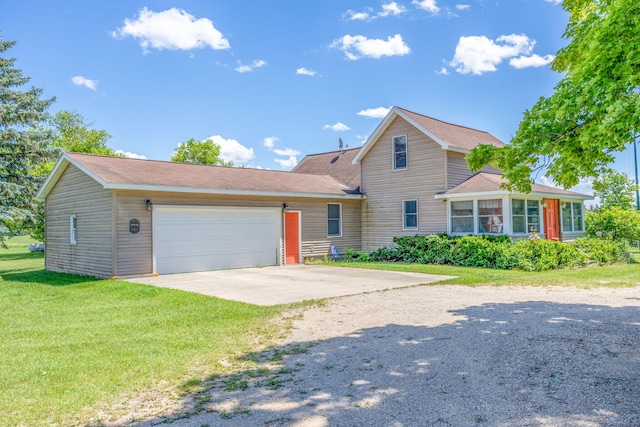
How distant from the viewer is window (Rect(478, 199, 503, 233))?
16297 millimetres

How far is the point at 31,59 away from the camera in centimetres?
2333

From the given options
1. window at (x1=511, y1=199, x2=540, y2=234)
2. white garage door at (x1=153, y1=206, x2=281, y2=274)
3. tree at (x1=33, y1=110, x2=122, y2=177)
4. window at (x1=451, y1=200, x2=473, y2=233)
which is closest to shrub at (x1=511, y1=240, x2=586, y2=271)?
window at (x1=511, y1=199, x2=540, y2=234)

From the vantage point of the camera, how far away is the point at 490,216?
16516 mm

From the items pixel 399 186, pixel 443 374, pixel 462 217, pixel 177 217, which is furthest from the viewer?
pixel 399 186

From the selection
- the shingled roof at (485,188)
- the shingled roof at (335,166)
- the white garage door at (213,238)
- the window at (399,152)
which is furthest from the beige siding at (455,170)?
the white garage door at (213,238)

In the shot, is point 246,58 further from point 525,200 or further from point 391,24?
point 525,200

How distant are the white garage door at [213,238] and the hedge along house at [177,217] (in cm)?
3

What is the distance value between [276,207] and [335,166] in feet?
25.0

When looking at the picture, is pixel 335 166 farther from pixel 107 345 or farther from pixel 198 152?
pixel 198 152

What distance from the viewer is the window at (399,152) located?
18.8 m

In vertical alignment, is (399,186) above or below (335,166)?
below

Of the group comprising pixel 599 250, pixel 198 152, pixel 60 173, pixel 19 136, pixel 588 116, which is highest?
pixel 198 152

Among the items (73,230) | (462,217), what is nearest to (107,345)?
(73,230)

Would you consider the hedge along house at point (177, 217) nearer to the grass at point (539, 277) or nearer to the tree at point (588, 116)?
the grass at point (539, 277)
